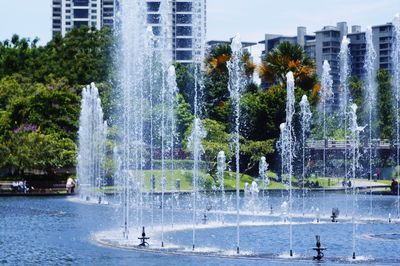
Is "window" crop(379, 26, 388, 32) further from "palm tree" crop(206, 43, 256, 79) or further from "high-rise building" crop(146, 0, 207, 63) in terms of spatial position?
"palm tree" crop(206, 43, 256, 79)

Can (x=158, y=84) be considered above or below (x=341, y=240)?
above

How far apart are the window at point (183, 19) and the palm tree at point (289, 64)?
9535cm

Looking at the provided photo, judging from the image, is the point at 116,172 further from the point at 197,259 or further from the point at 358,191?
the point at 197,259

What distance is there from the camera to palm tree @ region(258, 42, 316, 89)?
8388 cm

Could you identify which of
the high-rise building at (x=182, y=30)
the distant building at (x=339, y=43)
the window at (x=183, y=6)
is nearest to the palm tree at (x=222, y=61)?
the distant building at (x=339, y=43)

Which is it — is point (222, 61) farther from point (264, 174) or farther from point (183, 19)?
point (183, 19)

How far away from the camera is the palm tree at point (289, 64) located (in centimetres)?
8388

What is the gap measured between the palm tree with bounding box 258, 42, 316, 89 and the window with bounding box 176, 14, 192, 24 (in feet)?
313

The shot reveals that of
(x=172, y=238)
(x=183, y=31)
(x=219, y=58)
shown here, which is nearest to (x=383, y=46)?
(x=183, y=31)

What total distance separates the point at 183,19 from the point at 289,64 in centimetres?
10119

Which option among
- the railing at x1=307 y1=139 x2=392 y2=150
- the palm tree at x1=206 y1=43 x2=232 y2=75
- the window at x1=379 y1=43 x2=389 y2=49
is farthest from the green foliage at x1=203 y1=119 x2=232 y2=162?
the window at x1=379 y1=43 x2=389 y2=49

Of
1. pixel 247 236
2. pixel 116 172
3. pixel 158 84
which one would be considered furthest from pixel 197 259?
pixel 158 84

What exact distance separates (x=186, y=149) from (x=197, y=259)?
48.6m

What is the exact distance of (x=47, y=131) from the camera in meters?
74.4
